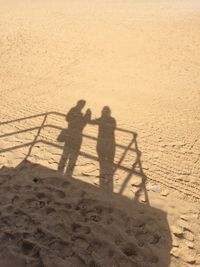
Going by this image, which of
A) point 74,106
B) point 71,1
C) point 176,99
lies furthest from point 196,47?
point 71,1

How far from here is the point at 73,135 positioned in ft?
23.9

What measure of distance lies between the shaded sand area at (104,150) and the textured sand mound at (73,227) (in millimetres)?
15

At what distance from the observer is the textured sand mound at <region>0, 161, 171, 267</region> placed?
4109mm

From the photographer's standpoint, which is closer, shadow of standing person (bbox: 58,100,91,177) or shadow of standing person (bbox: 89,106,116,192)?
shadow of standing person (bbox: 89,106,116,192)

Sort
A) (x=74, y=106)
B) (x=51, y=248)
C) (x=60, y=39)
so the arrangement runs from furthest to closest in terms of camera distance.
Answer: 1. (x=60, y=39)
2. (x=74, y=106)
3. (x=51, y=248)

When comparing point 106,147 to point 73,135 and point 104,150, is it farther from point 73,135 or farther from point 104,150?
point 73,135

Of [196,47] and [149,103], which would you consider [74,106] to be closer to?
[149,103]

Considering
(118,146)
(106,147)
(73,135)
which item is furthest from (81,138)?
(118,146)

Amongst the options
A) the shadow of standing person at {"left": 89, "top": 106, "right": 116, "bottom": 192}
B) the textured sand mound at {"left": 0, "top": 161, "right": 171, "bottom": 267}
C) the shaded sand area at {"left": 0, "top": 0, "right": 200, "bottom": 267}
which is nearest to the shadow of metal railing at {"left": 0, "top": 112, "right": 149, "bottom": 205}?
the shaded sand area at {"left": 0, "top": 0, "right": 200, "bottom": 267}

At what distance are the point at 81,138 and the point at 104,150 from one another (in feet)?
2.30

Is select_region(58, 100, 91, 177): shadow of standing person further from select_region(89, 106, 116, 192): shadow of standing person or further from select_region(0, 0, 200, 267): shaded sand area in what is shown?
select_region(89, 106, 116, 192): shadow of standing person

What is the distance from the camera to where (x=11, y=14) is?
1914 cm

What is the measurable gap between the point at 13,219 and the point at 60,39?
1167 cm

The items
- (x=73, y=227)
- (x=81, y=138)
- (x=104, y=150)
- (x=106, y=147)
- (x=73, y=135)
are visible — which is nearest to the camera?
(x=73, y=227)
